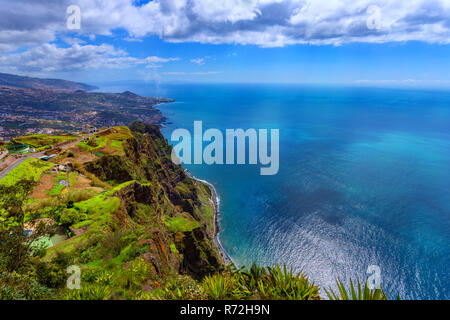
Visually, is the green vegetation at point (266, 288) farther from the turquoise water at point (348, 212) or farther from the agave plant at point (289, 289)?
the turquoise water at point (348, 212)

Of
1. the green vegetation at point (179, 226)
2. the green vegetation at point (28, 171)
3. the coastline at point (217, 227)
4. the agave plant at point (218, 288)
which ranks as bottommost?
the coastline at point (217, 227)

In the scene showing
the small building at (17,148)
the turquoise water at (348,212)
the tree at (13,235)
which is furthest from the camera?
the turquoise water at (348,212)

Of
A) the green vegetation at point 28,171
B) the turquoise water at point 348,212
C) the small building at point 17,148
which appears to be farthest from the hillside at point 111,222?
the turquoise water at point 348,212

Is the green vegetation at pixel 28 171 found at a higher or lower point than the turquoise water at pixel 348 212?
higher

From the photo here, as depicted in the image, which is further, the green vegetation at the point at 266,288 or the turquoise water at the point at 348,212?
Result: the turquoise water at the point at 348,212

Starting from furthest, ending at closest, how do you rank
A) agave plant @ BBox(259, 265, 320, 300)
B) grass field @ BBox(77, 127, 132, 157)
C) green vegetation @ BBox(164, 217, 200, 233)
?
grass field @ BBox(77, 127, 132, 157) < green vegetation @ BBox(164, 217, 200, 233) < agave plant @ BBox(259, 265, 320, 300)

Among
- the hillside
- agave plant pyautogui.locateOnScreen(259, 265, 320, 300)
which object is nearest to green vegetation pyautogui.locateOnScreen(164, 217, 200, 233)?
the hillside

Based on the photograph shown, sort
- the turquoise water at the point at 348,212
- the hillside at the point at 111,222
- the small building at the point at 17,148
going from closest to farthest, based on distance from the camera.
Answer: the hillside at the point at 111,222
the small building at the point at 17,148
the turquoise water at the point at 348,212

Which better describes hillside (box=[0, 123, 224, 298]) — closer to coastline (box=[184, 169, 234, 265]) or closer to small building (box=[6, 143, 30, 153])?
small building (box=[6, 143, 30, 153])

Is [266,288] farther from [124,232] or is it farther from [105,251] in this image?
[124,232]
